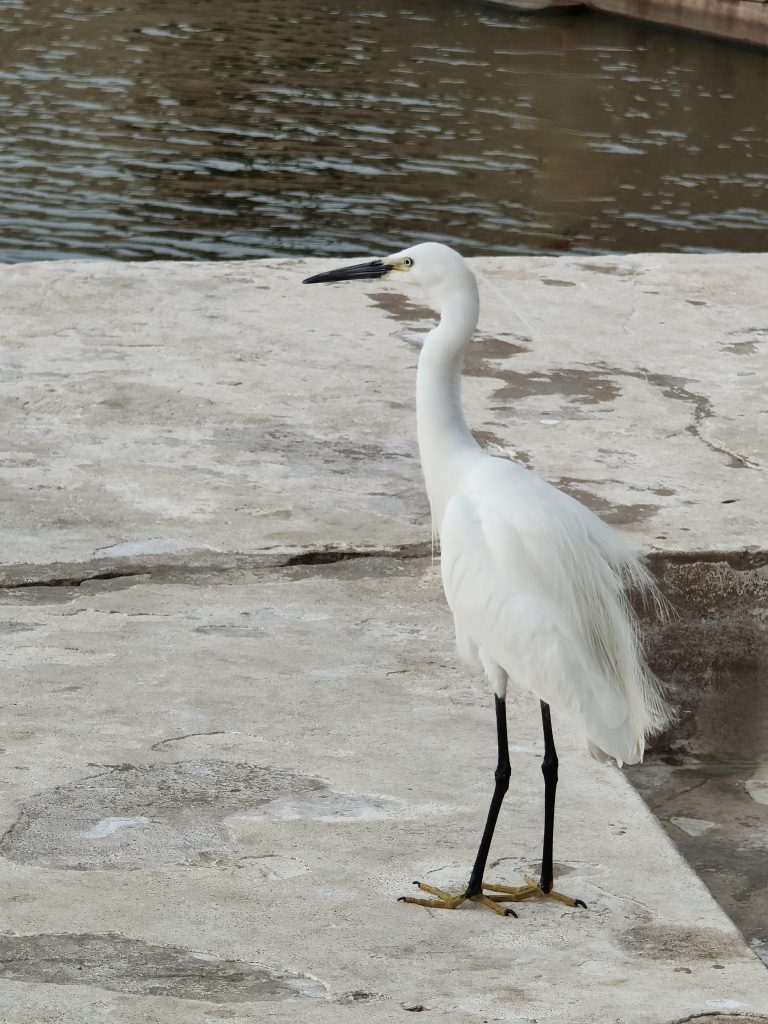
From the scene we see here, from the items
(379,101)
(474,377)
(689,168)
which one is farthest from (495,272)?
(379,101)

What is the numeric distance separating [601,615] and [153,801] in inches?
35.8

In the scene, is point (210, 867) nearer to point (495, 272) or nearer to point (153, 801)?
point (153, 801)

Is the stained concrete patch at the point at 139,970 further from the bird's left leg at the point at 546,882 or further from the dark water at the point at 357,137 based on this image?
the dark water at the point at 357,137

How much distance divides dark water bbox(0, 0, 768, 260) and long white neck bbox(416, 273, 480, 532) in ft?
21.5

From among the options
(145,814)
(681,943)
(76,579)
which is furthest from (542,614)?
(76,579)

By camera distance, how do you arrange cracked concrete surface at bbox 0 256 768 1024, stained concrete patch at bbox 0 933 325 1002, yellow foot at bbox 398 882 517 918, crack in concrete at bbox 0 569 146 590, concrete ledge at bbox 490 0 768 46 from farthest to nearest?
1. concrete ledge at bbox 490 0 768 46
2. crack in concrete at bbox 0 569 146 590
3. yellow foot at bbox 398 882 517 918
4. cracked concrete surface at bbox 0 256 768 1024
5. stained concrete patch at bbox 0 933 325 1002

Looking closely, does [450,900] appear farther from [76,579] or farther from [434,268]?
[76,579]

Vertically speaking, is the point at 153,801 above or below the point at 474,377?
below

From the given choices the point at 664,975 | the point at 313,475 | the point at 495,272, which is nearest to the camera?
the point at 664,975

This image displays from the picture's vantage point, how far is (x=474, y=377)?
5117mm

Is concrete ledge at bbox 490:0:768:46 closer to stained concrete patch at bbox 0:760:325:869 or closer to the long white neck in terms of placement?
the long white neck

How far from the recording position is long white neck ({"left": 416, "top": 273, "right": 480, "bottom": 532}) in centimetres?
282

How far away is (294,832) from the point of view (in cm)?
272

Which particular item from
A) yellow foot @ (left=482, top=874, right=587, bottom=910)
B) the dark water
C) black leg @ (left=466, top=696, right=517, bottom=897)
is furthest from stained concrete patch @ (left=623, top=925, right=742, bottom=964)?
the dark water
